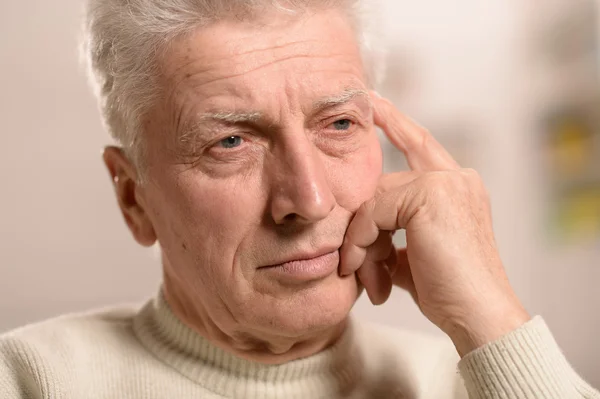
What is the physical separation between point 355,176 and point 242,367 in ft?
1.53

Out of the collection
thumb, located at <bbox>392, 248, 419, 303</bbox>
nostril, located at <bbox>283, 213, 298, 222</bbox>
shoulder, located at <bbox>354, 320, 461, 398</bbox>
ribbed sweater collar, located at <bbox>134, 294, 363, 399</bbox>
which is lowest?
shoulder, located at <bbox>354, 320, 461, 398</bbox>

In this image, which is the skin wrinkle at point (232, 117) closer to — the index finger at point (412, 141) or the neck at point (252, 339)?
the index finger at point (412, 141)

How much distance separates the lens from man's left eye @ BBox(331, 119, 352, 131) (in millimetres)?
1426

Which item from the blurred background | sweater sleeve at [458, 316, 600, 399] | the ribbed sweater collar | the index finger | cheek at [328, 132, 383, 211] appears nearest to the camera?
sweater sleeve at [458, 316, 600, 399]

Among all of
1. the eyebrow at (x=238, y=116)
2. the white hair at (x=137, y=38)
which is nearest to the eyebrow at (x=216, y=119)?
the eyebrow at (x=238, y=116)

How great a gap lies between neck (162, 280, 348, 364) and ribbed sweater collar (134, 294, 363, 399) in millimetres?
12

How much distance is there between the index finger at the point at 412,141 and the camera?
163cm

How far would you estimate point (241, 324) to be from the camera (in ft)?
4.56

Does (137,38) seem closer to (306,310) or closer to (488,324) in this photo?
(306,310)

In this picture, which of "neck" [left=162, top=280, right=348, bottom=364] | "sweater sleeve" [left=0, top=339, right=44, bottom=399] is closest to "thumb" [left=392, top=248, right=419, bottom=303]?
"neck" [left=162, top=280, right=348, bottom=364]

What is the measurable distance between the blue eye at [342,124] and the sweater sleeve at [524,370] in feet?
1.64

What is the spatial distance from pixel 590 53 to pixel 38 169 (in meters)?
2.19

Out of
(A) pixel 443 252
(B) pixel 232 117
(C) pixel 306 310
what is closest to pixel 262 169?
(B) pixel 232 117

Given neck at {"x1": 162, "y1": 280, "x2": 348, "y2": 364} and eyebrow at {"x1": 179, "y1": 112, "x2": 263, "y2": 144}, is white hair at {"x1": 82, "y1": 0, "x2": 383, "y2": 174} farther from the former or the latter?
neck at {"x1": 162, "y1": 280, "x2": 348, "y2": 364}
